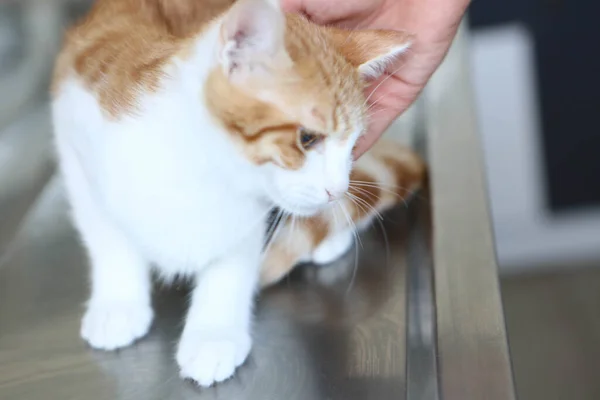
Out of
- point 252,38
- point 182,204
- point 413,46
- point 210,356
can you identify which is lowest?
point 210,356

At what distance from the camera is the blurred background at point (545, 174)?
1.92 m

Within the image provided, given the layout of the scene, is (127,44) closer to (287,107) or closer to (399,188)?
(287,107)

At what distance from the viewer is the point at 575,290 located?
2094mm

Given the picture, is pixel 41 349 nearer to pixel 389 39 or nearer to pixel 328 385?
pixel 328 385

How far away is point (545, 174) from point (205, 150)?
1.45m

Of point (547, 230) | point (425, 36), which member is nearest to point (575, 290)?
point (547, 230)

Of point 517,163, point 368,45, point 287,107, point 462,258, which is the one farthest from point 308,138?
point 517,163

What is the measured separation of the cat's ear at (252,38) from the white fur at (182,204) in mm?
30

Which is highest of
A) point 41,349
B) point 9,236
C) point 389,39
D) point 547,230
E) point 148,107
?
point 547,230

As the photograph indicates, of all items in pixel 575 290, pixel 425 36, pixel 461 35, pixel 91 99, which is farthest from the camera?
pixel 575 290

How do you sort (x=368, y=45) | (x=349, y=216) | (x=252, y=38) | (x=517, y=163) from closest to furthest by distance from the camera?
1. (x=252, y=38)
2. (x=368, y=45)
3. (x=349, y=216)
4. (x=517, y=163)

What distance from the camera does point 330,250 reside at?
1015mm

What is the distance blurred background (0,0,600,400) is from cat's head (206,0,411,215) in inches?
38.3

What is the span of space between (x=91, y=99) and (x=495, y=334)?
509 millimetres
